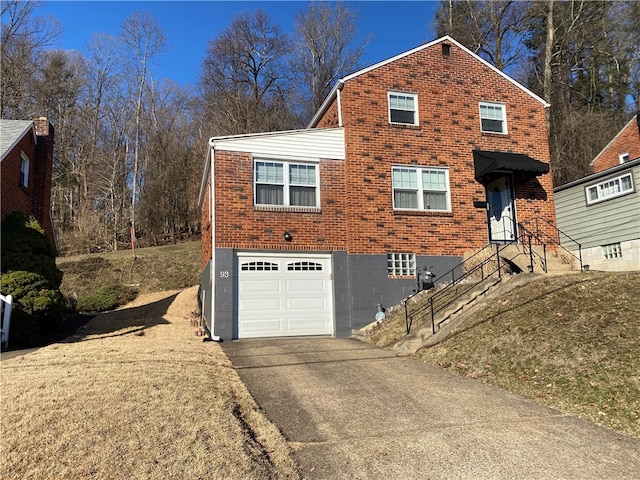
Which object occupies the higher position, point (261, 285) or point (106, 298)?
point (261, 285)

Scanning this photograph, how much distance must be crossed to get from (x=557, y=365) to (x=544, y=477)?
3.37m

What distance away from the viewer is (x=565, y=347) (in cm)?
735

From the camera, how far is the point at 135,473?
3742 millimetres

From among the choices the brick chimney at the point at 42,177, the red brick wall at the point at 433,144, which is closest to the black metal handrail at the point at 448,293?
the red brick wall at the point at 433,144

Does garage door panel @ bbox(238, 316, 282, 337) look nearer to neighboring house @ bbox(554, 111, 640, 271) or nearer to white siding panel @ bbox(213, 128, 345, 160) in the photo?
white siding panel @ bbox(213, 128, 345, 160)

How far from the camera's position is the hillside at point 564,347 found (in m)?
5.96

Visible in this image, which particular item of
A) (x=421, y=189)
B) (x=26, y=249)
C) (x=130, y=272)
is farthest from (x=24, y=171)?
(x=421, y=189)

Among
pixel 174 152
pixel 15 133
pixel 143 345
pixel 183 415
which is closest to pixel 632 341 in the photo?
pixel 183 415

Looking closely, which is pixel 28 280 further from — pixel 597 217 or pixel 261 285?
pixel 597 217

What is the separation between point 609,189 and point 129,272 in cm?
2263

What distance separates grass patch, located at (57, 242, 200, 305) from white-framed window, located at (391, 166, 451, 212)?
14447mm

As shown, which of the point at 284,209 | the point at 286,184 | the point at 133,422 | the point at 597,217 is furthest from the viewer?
the point at 597,217

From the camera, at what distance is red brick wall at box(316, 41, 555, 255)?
1403cm

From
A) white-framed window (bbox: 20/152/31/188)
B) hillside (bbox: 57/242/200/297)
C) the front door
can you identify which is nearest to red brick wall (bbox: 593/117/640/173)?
the front door
